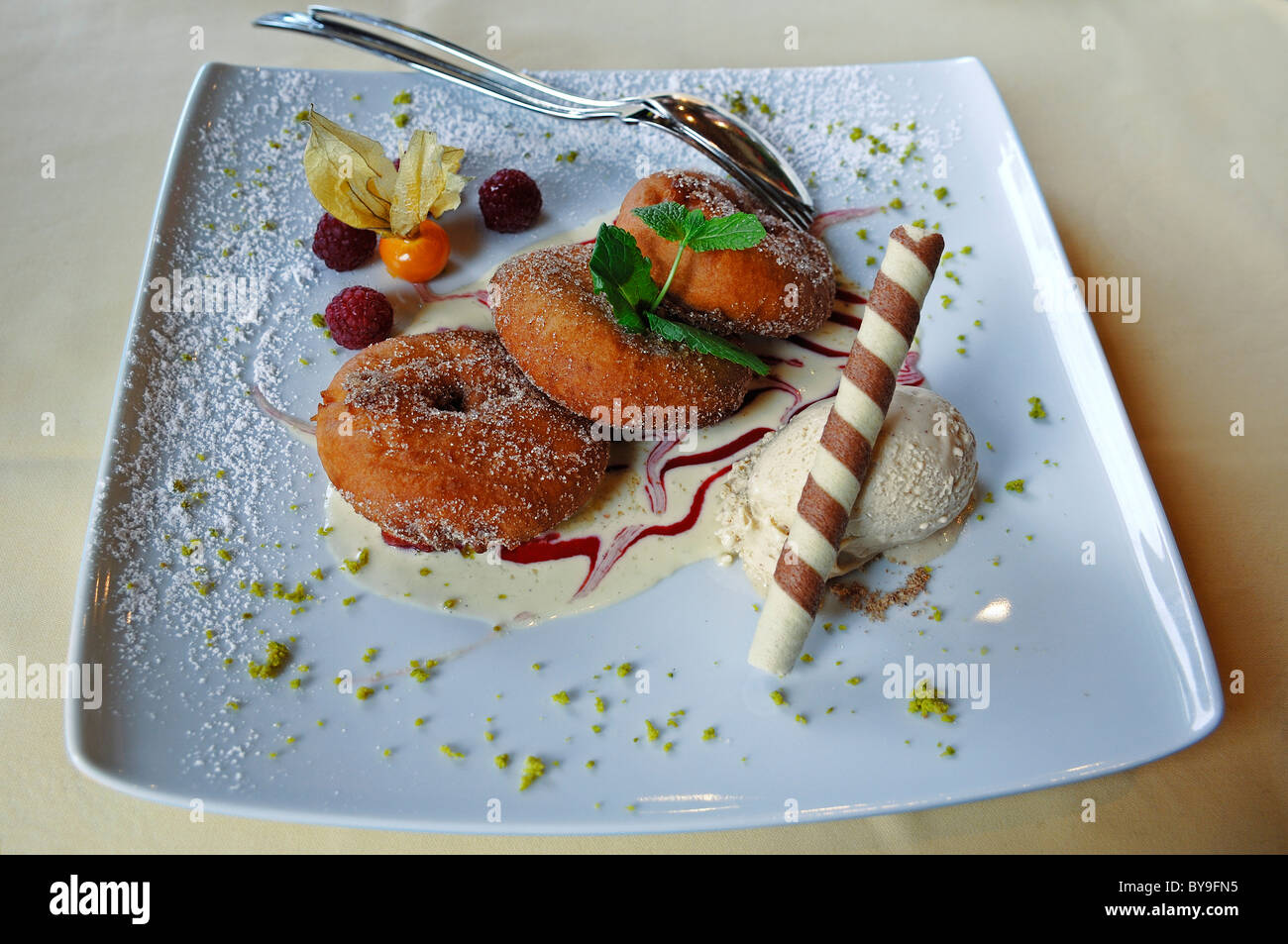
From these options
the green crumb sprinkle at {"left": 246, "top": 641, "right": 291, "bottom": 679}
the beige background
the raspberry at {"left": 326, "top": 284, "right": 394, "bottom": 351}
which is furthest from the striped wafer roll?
the raspberry at {"left": 326, "top": 284, "right": 394, "bottom": 351}

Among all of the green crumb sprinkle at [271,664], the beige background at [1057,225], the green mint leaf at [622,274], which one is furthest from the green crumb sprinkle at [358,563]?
the green mint leaf at [622,274]

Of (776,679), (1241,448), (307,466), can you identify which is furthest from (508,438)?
(1241,448)

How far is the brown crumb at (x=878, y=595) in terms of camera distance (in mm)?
1460

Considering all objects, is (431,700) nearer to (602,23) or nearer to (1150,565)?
(1150,565)

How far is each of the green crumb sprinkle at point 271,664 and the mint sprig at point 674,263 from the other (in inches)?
30.2

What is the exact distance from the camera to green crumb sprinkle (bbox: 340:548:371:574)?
146cm

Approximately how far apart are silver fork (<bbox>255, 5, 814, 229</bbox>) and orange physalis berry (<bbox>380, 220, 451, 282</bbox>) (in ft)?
1.38

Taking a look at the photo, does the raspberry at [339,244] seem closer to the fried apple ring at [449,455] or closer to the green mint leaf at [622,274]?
the fried apple ring at [449,455]

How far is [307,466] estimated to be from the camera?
156 cm

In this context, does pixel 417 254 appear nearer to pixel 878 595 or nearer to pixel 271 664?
pixel 271 664

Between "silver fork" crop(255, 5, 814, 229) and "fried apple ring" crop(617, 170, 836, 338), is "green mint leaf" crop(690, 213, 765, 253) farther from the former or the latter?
"silver fork" crop(255, 5, 814, 229)

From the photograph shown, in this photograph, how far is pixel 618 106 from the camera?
6.39 feet

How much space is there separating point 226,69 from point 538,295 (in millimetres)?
1046

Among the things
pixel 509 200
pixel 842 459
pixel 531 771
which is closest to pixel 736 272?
pixel 842 459
